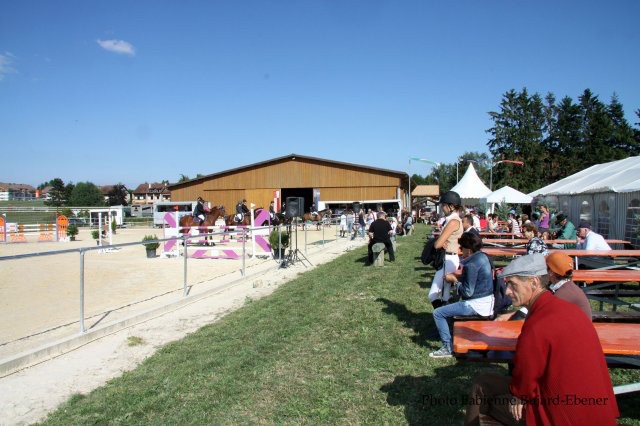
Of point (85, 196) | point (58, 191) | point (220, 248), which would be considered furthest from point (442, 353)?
point (58, 191)

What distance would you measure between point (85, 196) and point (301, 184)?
155 ft

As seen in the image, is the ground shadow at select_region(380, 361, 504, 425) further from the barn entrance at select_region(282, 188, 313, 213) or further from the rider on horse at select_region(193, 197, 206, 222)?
the barn entrance at select_region(282, 188, 313, 213)

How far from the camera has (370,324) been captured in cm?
661

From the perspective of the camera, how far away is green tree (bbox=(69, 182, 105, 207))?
241 ft

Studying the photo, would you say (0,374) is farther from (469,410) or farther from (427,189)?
(427,189)

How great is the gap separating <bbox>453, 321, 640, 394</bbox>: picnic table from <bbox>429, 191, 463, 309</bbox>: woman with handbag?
1928 mm

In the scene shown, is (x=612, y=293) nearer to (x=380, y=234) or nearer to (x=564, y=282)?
(x=564, y=282)

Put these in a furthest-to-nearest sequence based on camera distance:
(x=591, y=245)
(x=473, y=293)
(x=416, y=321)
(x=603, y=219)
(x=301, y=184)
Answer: (x=301, y=184) → (x=603, y=219) → (x=591, y=245) → (x=416, y=321) → (x=473, y=293)

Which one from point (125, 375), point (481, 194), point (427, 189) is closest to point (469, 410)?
point (125, 375)

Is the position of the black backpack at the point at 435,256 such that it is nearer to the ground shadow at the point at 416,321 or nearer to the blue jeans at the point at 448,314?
the ground shadow at the point at 416,321

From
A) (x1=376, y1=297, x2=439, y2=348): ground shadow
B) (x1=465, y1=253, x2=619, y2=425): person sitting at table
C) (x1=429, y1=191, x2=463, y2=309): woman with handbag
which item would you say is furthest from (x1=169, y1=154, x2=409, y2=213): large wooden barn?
(x1=465, y1=253, x2=619, y2=425): person sitting at table

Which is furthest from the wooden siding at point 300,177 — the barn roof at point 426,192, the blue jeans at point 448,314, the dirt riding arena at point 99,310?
the blue jeans at point 448,314

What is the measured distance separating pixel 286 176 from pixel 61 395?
1669 inches

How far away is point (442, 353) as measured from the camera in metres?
5.17
